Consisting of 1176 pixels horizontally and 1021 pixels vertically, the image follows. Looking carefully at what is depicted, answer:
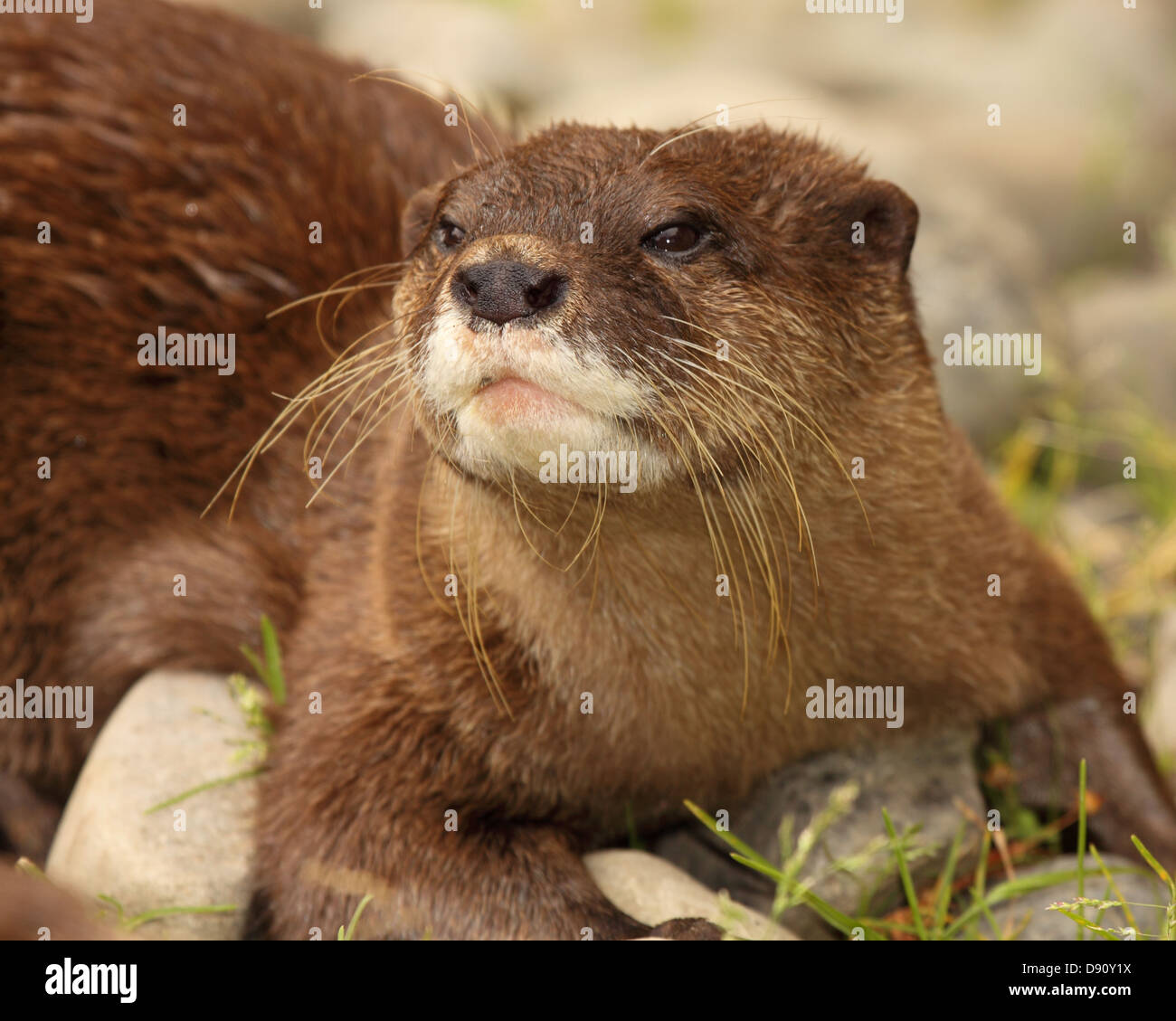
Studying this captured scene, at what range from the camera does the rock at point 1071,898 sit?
302cm

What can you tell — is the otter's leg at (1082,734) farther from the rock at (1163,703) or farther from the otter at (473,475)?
the rock at (1163,703)

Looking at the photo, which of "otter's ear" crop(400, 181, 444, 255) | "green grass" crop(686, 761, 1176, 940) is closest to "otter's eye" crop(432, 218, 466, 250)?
Answer: "otter's ear" crop(400, 181, 444, 255)

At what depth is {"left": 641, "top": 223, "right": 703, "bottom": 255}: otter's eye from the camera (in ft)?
8.34

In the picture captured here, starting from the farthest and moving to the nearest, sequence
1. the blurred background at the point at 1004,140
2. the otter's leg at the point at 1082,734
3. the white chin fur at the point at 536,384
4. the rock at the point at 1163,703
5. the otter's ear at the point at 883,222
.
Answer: the blurred background at the point at 1004,140 → the rock at the point at 1163,703 → the otter's leg at the point at 1082,734 → the otter's ear at the point at 883,222 → the white chin fur at the point at 536,384

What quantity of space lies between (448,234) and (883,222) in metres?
0.80

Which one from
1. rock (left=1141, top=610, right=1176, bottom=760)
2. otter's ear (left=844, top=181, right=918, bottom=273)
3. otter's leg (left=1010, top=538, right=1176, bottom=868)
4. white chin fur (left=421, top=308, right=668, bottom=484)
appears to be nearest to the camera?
white chin fur (left=421, top=308, right=668, bottom=484)

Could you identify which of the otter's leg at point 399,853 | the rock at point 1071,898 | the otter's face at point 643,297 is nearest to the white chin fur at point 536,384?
the otter's face at point 643,297

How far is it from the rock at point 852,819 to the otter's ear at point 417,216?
1.28m

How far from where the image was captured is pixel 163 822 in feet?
10.5

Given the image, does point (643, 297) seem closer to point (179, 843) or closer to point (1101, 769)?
point (179, 843)

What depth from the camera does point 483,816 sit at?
3119mm

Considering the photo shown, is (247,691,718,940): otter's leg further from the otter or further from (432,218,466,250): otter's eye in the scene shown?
(432,218,466,250): otter's eye
